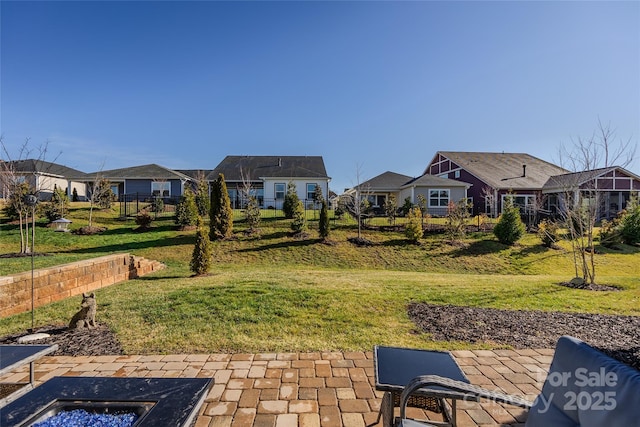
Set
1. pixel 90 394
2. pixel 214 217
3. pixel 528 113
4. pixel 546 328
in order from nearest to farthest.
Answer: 1. pixel 90 394
2. pixel 546 328
3. pixel 528 113
4. pixel 214 217

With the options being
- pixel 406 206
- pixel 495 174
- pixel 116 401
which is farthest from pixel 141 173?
pixel 495 174

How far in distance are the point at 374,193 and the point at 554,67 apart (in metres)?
16.8

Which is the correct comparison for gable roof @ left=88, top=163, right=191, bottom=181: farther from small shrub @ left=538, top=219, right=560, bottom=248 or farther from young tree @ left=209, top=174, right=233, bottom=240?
small shrub @ left=538, top=219, right=560, bottom=248

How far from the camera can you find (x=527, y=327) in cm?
482

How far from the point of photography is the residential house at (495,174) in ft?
76.6

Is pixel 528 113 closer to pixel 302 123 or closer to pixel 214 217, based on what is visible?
pixel 302 123

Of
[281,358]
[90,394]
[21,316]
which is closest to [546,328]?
[281,358]

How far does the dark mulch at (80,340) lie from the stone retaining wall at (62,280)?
1743 millimetres

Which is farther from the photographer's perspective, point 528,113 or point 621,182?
point 621,182

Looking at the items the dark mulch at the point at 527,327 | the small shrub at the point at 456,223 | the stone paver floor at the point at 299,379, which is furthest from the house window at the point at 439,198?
the stone paver floor at the point at 299,379

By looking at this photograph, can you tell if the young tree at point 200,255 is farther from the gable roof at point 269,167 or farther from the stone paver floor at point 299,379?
the gable roof at point 269,167

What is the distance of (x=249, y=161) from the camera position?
2833 centimetres

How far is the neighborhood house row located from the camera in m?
22.9

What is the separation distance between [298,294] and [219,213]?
31.2ft
